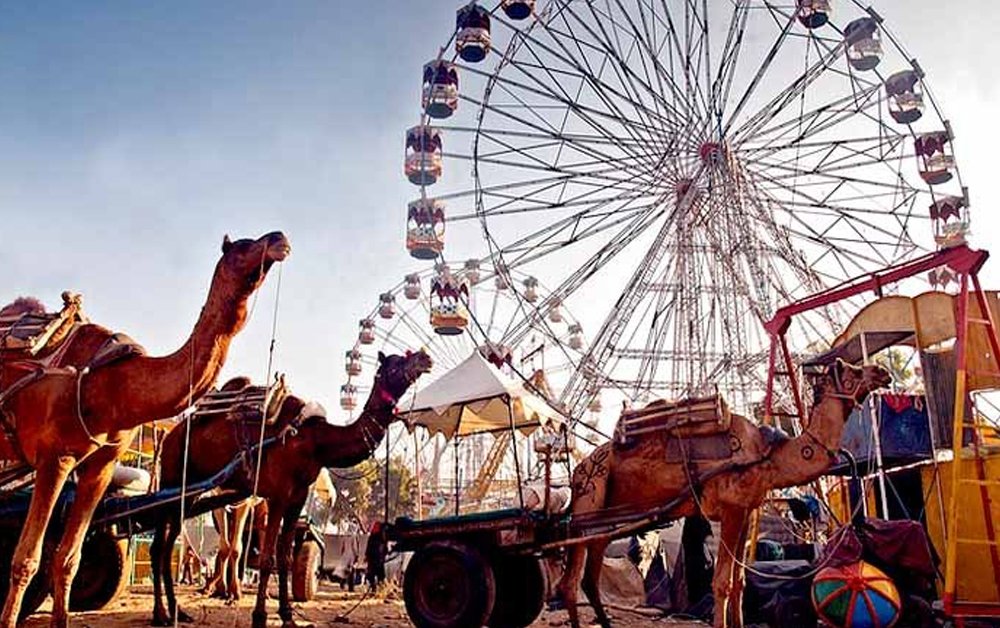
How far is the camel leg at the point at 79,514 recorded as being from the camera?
6.27 m

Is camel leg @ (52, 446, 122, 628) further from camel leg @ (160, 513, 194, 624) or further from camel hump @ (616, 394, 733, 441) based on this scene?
camel hump @ (616, 394, 733, 441)

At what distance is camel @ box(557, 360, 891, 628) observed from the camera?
287 inches

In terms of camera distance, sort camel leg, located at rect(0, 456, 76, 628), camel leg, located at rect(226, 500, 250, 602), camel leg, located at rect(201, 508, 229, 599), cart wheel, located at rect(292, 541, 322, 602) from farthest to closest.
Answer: cart wheel, located at rect(292, 541, 322, 602) → camel leg, located at rect(201, 508, 229, 599) → camel leg, located at rect(226, 500, 250, 602) → camel leg, located at rect(0, 456, 76, 628)

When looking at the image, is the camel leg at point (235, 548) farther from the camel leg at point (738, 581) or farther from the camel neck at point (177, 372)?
the camel leg at point (738, 581)

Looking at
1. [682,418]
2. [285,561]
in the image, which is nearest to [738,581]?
[682,418]

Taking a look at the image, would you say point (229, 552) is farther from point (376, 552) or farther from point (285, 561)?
point (376, 552)

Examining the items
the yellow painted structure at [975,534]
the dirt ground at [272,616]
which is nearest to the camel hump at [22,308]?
the dirt ground at [272,616]

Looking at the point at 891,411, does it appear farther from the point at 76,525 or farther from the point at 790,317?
the point at 76,525

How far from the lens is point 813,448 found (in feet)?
24.0

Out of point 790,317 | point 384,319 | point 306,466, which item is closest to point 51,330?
point 306,466

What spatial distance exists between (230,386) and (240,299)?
4409 mm

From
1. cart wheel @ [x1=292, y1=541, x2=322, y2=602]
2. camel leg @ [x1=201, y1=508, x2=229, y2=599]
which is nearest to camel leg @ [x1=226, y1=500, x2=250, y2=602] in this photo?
camel leg @ [x1=201, y1=508, x2=229, y2=599]

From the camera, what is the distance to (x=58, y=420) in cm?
609

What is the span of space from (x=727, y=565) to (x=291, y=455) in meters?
4.26
